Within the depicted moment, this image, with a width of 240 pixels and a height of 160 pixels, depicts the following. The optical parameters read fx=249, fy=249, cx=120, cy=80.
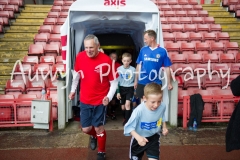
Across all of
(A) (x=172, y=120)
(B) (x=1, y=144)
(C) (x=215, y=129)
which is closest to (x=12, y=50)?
(B) (x=1, y=144)

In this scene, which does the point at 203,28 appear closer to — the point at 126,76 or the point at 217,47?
the point at 217,47

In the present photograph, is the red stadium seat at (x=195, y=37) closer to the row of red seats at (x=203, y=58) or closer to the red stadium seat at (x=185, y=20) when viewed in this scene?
the red stadium seat at (x=185, y=20)

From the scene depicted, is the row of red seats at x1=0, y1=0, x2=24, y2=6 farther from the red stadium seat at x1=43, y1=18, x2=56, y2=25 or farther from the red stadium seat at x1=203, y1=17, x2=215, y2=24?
the red stadium seat at x1=203, y1=17, x2=215, y2=24

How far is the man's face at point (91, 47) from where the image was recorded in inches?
131

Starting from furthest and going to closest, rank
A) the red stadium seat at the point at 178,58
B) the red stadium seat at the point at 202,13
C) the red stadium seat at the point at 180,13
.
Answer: the red stadium seat at the point at 202,13, the red stadium seat at the point at 180,13, the red stadium seat at the point at 178,58

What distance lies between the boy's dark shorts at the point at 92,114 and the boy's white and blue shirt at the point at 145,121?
0.92 m

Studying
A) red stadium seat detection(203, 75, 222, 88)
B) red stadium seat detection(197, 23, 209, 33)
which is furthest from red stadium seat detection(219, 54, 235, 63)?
red stadium seat detection(197, 23, 209, 33)

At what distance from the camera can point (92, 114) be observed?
11.9ft

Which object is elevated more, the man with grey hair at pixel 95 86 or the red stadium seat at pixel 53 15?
the red stadium seat at pixel 53 15

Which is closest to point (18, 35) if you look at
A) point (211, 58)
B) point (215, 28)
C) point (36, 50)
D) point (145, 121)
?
point (36, 50)

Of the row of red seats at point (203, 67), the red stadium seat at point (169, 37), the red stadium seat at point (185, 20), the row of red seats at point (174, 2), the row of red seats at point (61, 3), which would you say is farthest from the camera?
the row of red seats at point (174, 2)

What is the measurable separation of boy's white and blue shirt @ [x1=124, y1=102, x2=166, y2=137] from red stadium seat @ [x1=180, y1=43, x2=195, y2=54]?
5.84 meters

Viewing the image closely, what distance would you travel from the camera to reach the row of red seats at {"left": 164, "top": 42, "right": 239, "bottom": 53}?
8.42m

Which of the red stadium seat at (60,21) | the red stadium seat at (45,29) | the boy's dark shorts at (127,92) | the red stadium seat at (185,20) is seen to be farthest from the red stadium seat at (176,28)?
the boy's dark shorts at (127,92)
